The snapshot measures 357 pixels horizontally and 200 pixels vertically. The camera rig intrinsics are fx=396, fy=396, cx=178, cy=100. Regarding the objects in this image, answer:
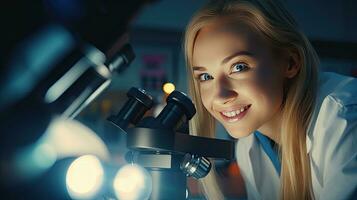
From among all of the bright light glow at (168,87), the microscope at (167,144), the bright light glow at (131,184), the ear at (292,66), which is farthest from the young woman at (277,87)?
the bright light glow at (168,87)

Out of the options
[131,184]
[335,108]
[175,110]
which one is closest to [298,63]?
[335,108]

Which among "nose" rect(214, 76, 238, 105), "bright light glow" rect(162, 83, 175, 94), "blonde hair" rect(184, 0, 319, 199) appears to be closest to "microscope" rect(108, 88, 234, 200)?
"nose" rect(214, 76, 238, 105)

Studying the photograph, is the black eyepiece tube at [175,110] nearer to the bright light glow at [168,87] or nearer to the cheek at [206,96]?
the cheek at [206,96]

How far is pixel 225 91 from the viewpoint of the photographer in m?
0.87

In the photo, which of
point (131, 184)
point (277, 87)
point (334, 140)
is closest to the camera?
point (131, 184)

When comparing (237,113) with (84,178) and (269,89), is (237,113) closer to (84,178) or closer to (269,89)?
(269,89)

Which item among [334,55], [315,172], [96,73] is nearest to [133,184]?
[96,73]

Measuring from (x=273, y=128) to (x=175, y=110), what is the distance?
537mm

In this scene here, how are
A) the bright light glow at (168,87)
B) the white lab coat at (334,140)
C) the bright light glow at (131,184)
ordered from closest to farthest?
the bright light glow at (131,184), the white lab coat at (334,140), the bright light glow at (168,87)

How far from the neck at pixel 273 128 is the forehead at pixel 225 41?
235 mm

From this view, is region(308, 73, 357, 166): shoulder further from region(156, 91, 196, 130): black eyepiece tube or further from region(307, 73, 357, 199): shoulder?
region(156, 91, 196, 130): black eyepiece tube

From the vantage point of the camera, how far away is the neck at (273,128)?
1.06 meters

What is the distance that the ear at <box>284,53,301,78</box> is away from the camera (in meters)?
0.95

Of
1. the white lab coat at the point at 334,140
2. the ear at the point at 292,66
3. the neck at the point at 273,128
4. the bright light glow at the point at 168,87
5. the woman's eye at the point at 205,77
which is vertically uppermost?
the ear at the point at 292,66
